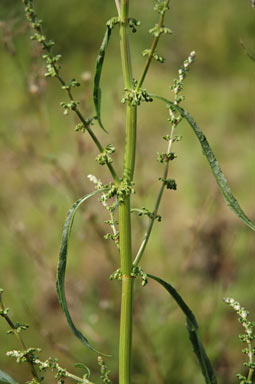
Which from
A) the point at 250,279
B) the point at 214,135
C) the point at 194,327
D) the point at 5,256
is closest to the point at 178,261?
the point at 250,279

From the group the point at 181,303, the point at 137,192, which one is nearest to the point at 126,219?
the point at 181,303

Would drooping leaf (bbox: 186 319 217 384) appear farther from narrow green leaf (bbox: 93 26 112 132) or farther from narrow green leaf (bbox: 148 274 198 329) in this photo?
narrow green leaf (bbox: 93 26 112 132)

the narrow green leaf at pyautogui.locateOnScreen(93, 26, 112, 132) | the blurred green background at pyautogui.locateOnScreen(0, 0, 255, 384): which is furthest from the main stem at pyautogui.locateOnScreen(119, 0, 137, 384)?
the blurred green background at pyautogui.locateOnScreen(0, 0, 255, 384)

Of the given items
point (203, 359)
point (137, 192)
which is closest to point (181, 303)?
point (203, 359)

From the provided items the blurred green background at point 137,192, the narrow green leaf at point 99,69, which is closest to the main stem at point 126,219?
the narrow green leaf at point 99,69

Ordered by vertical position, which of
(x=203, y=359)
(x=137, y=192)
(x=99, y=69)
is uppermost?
(x=137, y=192)

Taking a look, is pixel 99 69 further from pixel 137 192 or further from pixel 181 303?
pixel 137 192

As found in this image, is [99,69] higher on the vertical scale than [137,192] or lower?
lower

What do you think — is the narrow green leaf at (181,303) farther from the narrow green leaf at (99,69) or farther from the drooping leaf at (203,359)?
the narrow green leaf at (99,69)

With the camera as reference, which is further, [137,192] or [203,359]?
[137,192]
